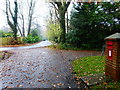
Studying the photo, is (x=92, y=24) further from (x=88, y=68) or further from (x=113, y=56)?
(x=113, y=56)

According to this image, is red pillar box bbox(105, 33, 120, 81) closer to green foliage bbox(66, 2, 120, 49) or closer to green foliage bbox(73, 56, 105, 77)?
green foliage bbox(73, 56, 105, 77)

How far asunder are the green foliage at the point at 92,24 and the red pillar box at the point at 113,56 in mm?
5954

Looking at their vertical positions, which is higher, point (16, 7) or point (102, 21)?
point (16, 7)

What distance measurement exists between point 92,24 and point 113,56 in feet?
21.8

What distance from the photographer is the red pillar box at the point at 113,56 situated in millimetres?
2211

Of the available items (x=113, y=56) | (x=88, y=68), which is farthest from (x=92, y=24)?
(x=113, y=56)

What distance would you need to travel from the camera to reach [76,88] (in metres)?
2.16

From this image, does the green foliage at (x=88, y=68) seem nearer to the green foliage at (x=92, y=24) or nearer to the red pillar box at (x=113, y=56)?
the red pillar box at (x=113, y=56)

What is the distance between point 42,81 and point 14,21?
12.6 metres

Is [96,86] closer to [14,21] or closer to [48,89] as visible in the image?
[48,89]

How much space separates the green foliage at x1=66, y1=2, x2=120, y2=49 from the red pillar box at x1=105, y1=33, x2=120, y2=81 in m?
5.95

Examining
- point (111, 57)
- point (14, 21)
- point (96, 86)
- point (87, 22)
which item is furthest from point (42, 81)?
point (14, 21)

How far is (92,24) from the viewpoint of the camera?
8.33 m

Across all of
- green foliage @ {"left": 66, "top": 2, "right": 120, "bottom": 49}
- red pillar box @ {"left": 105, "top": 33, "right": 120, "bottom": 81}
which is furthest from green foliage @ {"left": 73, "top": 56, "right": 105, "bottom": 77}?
green foliage @ {"left": 66, "top": 2, "right": 120, "bottom": 49}
